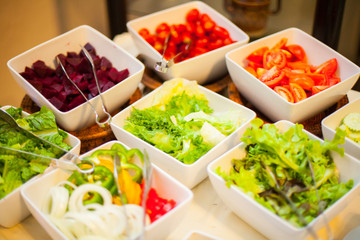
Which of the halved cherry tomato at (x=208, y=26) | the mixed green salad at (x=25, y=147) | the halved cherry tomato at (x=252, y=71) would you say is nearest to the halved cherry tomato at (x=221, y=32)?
the halved cherry tomato at (x=208, y=26)

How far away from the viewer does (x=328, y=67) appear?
180cm

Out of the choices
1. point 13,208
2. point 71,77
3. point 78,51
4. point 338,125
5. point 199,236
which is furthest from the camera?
point 78,51

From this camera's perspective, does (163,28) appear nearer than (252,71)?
No

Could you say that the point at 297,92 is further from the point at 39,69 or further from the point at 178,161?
the point at 39,69

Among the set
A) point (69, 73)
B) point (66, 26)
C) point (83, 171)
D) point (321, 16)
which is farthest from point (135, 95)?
point (66, 26)

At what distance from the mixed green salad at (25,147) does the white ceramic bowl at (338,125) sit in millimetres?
949

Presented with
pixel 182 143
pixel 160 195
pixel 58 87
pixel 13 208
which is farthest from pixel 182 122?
pixel 13 208

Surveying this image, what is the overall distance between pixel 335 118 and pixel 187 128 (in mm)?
576

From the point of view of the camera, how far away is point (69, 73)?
1.81 m

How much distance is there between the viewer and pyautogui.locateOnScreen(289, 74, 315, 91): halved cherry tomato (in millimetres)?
1684

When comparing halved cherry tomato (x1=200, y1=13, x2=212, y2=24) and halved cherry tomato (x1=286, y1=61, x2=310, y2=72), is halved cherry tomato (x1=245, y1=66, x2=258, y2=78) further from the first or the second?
halved cherry tomato (x1=200, y1=13, x2=212, y2=24)

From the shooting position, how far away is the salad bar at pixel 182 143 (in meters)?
1.21

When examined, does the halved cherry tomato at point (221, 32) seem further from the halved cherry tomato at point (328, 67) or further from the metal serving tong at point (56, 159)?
the metal serving tong at point (56, 159)

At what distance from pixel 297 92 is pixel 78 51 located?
3.61 feet
